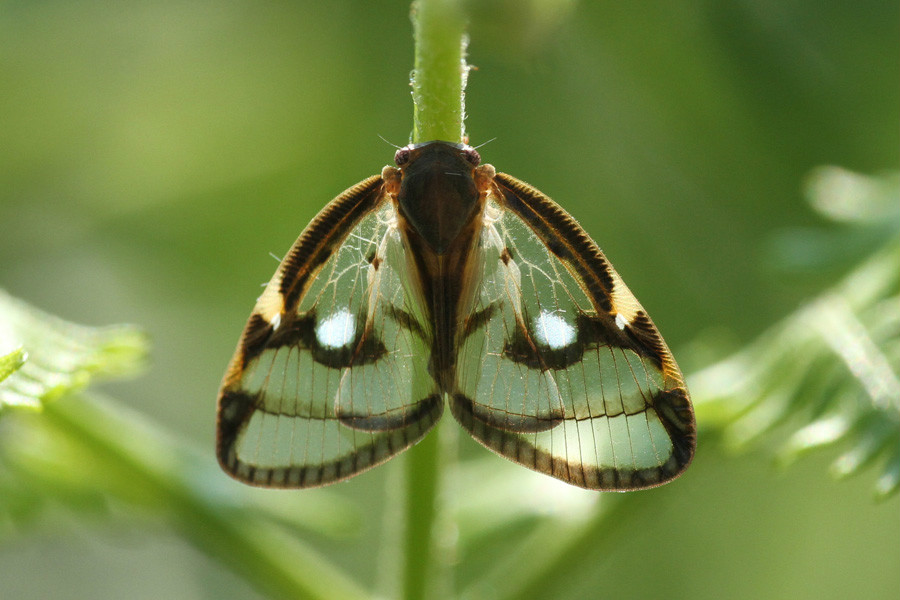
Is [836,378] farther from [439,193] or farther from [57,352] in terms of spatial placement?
[57,352]

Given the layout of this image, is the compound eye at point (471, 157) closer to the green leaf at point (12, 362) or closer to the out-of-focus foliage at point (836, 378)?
the out-of-focus foliage at point (836, 378)

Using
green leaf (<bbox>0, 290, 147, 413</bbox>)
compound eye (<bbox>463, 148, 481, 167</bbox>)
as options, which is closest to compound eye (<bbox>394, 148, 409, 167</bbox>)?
compound eye (<bbox>463, 148, 481, 167</bbox>)

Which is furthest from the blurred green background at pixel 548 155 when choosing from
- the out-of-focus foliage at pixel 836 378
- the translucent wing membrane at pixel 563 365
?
the translucent wing membrane at pixel 563 365

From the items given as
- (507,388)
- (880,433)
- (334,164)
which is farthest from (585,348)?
(334,164)

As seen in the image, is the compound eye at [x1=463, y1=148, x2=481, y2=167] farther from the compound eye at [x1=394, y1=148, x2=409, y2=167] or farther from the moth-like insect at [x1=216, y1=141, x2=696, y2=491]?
the compound eye at [x1=394, y1=148, x2=409, y2=167]

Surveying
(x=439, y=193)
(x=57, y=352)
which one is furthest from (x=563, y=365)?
(x=57, y=352)

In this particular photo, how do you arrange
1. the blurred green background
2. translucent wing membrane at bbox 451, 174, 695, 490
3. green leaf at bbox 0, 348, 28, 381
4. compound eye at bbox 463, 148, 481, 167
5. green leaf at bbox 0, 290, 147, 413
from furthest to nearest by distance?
the blurred green background
compound eye at bbox 463, 148, 481, 167
translucent wing membrane at bbox 451, 174, 695, 490
green leaf at bbox 0, 290, 147, 413
green leaf at bbox 0, 348, 28, 381
